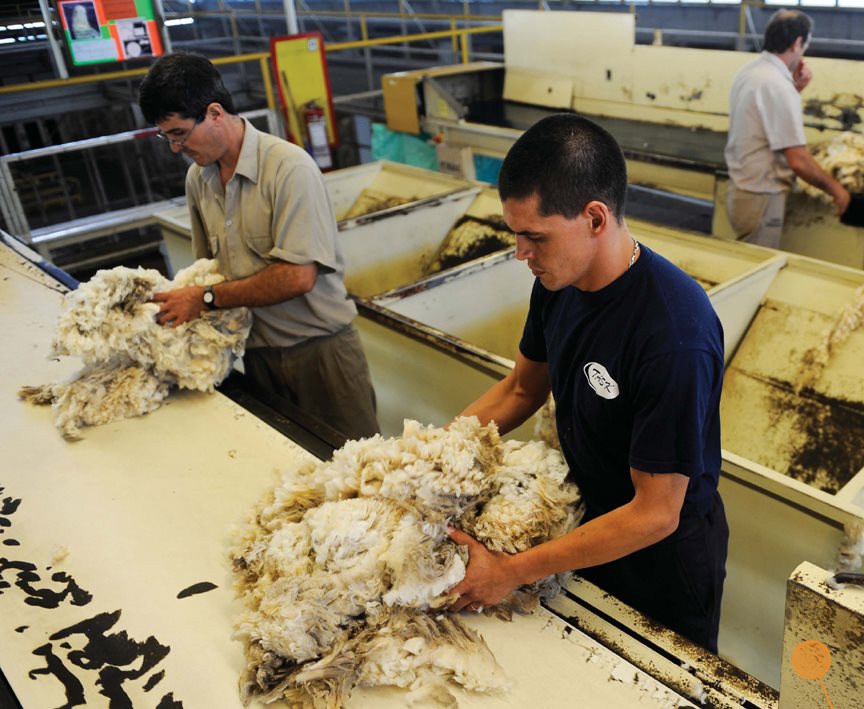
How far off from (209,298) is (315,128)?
4.07 meters

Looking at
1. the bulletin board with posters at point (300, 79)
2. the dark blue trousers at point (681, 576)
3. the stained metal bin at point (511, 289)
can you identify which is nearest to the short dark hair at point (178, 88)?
the stained metal bin at point (511, 289)

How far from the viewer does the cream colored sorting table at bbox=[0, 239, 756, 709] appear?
1.07m

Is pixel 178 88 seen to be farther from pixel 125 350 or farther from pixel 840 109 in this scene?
pixel 840 109

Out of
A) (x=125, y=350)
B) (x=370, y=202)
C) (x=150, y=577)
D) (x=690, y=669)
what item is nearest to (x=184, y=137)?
(x=125, y=350)

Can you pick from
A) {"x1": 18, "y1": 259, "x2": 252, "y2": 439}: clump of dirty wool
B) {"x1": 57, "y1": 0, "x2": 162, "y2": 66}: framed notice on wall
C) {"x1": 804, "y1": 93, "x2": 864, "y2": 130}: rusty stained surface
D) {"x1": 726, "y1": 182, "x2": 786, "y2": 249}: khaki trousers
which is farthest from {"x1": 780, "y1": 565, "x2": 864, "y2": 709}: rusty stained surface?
{"x1": 57, "y1": 0, "x2": 162, "y2": 66}: framed notice on wall

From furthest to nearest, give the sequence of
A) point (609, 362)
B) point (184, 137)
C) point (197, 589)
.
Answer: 1. point (184, 137)
2. point (197, 589)
3. point (609, 362)

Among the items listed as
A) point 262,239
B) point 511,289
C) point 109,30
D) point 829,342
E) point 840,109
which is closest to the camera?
point 262,239

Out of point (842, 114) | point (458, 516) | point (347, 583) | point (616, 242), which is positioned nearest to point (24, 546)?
point (347, 583)

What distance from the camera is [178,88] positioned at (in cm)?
180

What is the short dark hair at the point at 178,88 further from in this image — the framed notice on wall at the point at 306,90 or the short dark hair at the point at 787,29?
the framed notice on wall at the point at 306,90

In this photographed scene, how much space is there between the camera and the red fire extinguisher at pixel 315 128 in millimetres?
5594

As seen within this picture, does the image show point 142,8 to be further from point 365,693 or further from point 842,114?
point 365,693

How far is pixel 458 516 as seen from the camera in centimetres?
121

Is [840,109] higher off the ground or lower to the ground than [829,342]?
higher
